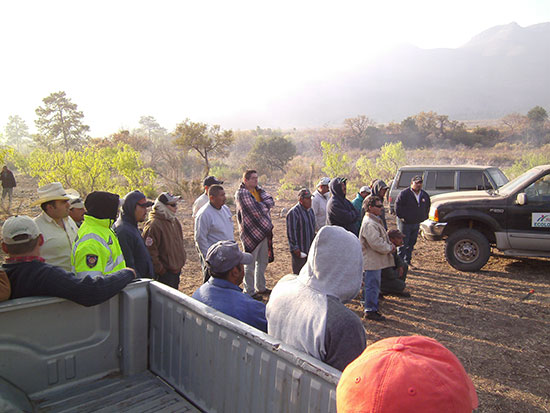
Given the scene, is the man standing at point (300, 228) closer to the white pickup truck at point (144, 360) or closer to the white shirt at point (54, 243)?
the white shirt at point (54, 243)

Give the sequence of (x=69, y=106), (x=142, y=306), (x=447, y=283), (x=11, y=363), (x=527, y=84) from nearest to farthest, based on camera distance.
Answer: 1. (x=11, y=363)
2. (x=142, y=306)
3. (x=447, y=283)
4. (x=69, y=106)
5. (x=527, y=84)

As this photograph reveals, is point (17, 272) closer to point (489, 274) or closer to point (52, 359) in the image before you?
point (52, 359)

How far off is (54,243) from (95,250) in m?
0.65

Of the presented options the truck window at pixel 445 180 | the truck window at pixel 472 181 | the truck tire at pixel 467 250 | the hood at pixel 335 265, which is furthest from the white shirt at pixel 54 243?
the truck window at pixel 472 181

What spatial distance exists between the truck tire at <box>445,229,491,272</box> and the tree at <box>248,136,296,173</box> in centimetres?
2367

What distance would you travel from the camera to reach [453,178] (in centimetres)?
969

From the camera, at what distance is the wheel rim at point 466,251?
22.9 ft

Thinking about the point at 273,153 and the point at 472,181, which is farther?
the point at 273,153

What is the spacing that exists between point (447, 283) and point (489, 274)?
1.02 m

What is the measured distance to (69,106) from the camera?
4225 centimetres

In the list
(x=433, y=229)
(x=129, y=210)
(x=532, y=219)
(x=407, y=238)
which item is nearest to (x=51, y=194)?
(x=129, y=210)

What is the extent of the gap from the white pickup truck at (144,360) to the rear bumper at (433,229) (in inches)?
231

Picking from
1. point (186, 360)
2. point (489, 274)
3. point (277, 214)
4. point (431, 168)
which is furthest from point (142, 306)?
point (277, 214)

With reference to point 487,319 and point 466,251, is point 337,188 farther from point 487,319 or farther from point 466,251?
point 466,251
